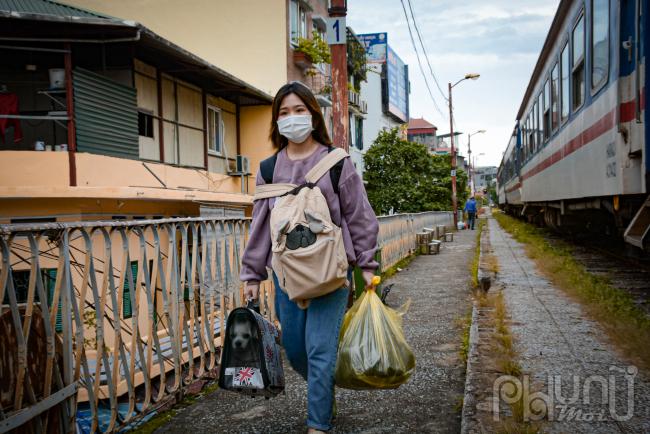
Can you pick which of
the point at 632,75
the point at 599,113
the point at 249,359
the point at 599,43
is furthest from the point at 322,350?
the point at 599,43

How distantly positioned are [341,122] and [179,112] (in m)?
8.43

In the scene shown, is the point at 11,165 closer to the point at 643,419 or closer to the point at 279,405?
the point at 279,405

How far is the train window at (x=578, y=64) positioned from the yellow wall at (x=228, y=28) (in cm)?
1260

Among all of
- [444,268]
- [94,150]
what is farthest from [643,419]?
[94,150]

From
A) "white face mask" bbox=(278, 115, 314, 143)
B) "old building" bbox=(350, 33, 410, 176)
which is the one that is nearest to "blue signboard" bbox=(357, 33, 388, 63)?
"old building" bbox=(350, 33, 410, 176)

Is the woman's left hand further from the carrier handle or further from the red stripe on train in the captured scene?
the red stripe on train

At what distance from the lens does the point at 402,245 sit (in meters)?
13.7

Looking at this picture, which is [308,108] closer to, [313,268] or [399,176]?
[313,268]

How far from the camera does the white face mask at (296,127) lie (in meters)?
2.94

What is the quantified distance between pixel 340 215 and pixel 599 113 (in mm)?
5225

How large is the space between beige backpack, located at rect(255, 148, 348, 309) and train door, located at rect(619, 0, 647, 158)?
3.84 m

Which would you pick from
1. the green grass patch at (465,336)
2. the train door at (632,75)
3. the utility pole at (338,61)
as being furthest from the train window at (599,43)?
the green grass patch at (465,336)

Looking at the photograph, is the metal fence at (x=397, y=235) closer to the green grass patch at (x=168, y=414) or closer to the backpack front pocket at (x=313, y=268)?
the green grass patch at (x=168, y=414)

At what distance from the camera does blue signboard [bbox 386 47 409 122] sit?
50.8 metres
